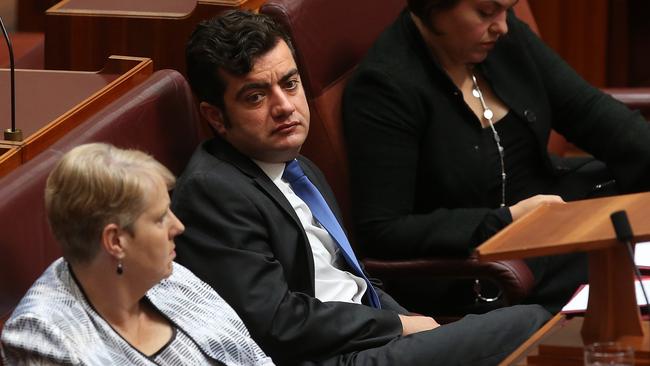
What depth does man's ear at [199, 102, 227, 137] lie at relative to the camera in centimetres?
215

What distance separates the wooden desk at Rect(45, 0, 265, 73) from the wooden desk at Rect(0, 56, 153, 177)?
11.1 inches

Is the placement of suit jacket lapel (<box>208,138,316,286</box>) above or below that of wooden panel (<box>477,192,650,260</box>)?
below

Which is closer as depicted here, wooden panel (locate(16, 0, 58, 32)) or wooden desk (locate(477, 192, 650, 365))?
wooden desk (locate(477, 192, 650, 365))

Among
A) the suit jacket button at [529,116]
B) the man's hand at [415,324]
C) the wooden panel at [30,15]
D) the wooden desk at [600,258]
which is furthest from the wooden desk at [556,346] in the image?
the wooden panel at [30,15]

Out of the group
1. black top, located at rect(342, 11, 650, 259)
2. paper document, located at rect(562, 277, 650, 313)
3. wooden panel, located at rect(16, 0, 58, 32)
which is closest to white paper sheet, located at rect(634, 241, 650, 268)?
paper document, located at rect(562, 277, 650, 313)

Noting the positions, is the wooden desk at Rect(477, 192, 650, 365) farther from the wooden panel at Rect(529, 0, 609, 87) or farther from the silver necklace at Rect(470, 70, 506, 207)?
the wooden panel at Rect(529, 0, 609, 87)

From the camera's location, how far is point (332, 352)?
6.65 feet

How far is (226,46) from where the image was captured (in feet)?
6.87

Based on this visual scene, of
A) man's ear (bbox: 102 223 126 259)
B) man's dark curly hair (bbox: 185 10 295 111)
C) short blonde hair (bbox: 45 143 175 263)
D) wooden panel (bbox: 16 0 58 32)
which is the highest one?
man's dark curly hair (bbox: 185 10 295 111)

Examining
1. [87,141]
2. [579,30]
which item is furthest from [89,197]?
[579,30]

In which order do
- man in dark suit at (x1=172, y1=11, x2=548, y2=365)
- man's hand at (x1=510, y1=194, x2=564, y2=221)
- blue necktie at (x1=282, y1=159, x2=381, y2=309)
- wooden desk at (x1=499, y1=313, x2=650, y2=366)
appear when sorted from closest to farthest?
wooden desk at (x1=499, y1=313, x2=650, y2=366) → man in dark suit at (x1=172, y1=11, x2=548, y2=365) → blue necktie at (x1=282, y1=159, x2=381, y2=309) → man's hand at (x1=510, y1=194, x2=564, y2=221)

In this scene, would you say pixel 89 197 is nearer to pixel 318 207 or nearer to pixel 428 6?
pixel 318 207

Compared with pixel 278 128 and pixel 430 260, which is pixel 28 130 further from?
pixel 430 260

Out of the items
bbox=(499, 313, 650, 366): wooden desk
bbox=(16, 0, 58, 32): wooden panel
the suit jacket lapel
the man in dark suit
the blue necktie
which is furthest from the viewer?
bbox=(16, 0, 58, 32): wooden panel
